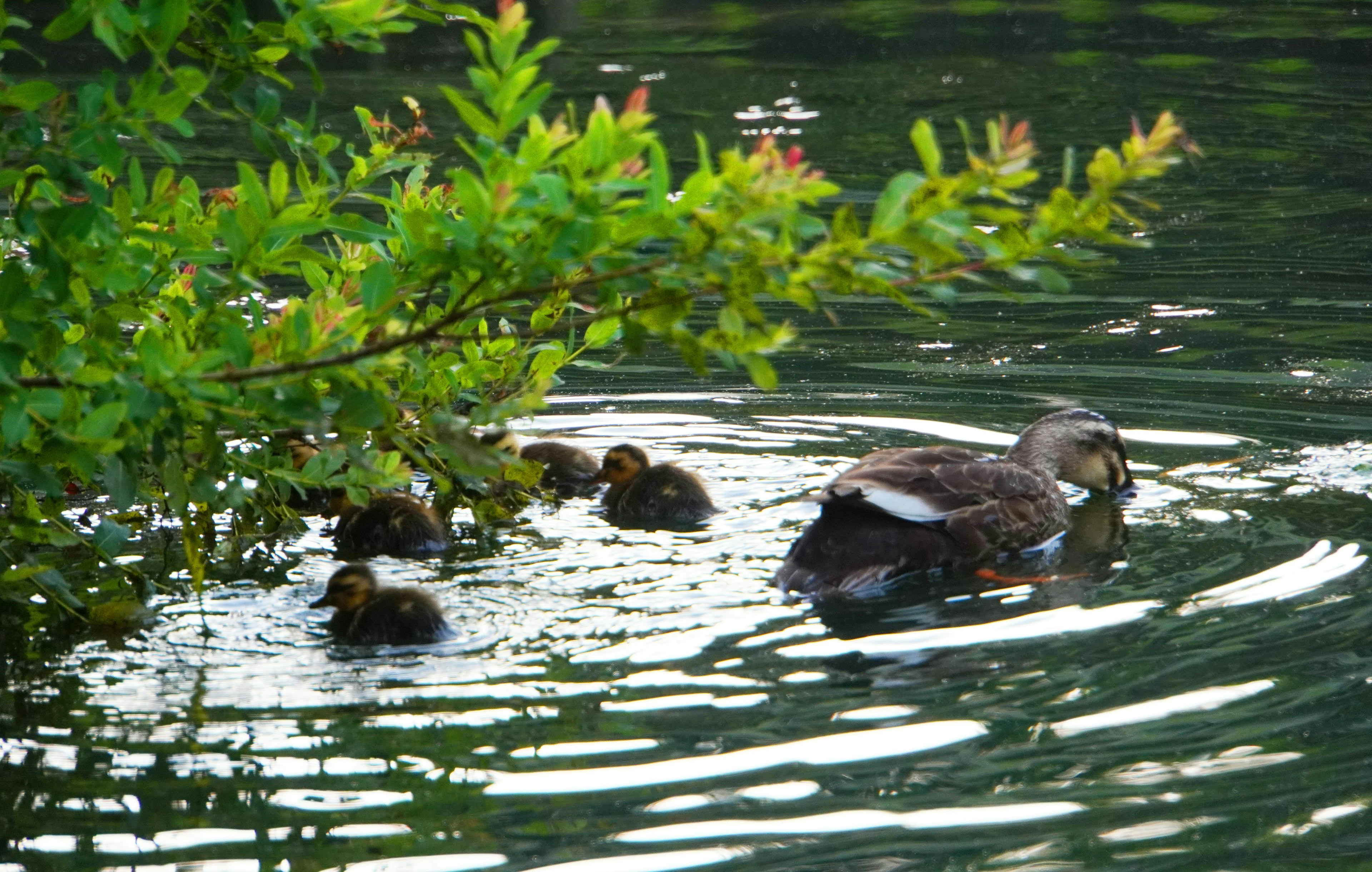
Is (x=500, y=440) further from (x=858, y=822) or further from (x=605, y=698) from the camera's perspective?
(x=858, y=822)

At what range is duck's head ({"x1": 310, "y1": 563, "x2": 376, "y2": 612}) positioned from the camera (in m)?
4.44

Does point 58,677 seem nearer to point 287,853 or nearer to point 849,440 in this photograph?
point 287,853

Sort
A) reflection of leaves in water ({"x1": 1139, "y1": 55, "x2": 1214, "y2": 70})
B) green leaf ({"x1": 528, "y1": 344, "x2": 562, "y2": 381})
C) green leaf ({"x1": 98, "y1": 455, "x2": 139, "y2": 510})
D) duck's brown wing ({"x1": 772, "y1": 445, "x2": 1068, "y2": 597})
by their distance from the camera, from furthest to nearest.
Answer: reflection of leaves in water ({"x1": 1139, "y1": 55, "x2": 1214, "y2": 70}) → green leaf ({"x1": 528, "y1": 344, "x2": 562, "y2": 381}) → duck's brown wing ({"x1": 772, "y1": 445, "x2": 1068, "y2": 597}) → green leaf ({"x1": 98, "y1": 455, "x2": 139, "y2": 510})

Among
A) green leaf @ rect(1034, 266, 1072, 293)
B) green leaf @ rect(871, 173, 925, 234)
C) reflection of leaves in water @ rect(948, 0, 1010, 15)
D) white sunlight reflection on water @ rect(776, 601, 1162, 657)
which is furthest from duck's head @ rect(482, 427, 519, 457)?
reflection of leaves in water @ rect(948, 0, 1010, 15)

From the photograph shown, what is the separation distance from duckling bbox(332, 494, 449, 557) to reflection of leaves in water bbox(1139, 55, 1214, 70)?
1063cm

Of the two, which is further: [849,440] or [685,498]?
[849,440]

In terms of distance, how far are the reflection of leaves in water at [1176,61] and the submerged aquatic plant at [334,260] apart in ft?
35.9

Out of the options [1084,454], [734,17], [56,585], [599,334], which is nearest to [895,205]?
[599,334]

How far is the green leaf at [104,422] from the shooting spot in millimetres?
3074

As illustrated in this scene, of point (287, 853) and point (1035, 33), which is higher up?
point (1035, 33)

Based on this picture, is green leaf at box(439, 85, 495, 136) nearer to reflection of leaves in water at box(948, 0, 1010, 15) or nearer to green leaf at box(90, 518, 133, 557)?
green leaf at box(90, 518, 133, 557)

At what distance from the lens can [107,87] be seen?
11.4ft

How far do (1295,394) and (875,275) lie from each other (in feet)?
14.0

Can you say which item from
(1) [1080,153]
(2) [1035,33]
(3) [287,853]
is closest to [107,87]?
(3) [287,853]
